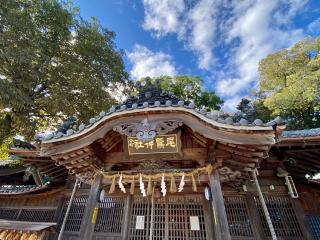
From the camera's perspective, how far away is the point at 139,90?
22.6 feet

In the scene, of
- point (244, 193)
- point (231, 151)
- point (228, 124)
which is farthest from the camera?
point (244, 193)

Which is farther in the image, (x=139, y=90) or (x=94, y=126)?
(x=139, y=90)

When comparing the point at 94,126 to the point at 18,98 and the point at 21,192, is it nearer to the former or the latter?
the point at 21,192

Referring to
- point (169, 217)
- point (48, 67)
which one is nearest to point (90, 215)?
point (169, 217)

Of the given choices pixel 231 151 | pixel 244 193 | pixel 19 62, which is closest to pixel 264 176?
pixel 244 193

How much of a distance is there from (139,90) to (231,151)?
3571 mm

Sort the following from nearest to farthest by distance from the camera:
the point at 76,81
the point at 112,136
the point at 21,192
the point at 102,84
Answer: the point at 112,136 < the point at 21,192 < the point at 76,81 < the point at 102,84

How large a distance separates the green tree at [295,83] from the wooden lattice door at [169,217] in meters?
16.7

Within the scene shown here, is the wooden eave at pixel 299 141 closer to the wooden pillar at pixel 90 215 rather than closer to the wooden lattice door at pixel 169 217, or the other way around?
the wooden lattice door at pixel 169 217

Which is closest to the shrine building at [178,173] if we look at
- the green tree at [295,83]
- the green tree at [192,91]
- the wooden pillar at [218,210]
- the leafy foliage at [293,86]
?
the wooden pillar at [218,210]

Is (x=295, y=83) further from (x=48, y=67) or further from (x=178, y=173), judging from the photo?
(x=48, y=67)

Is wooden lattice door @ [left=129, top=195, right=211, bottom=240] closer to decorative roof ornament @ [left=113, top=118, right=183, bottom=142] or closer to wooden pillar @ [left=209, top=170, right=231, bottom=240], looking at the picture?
Result: wooden pillar @ [left=209, top=170, right=231, bottom=240]

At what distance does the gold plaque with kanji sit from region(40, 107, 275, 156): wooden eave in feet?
2.29

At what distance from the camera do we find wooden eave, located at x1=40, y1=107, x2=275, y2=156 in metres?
4.45
